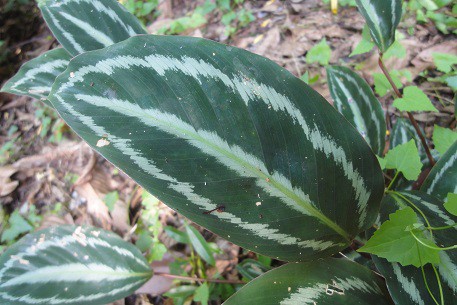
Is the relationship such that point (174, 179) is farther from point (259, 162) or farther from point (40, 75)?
point (40, 75)

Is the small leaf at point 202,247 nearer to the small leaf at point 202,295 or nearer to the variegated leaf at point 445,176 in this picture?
the small leaf at point 202,295

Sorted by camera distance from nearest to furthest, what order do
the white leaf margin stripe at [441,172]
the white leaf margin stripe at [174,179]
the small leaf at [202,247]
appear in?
the white leaf margin stripe at [174,179]
the white leaf margin stripe at [441,172]
the small leaf at [202,247]

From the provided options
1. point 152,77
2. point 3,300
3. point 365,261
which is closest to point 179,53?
point 152,77

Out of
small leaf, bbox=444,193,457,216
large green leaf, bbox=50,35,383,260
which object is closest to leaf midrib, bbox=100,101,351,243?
large green leaf, bbox=50,35,383,260

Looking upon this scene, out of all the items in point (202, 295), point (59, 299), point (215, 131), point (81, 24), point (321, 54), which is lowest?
point (202, 295)

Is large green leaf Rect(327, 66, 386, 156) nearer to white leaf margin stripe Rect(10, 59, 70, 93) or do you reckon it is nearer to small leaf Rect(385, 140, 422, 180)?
small leaf Rect(385, 140, 422, 180)

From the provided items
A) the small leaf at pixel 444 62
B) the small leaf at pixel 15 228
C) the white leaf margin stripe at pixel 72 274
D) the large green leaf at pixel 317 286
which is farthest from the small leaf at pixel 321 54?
the small leaf at pixel 15 228

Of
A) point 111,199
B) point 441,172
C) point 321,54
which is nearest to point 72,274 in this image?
point 111,199
